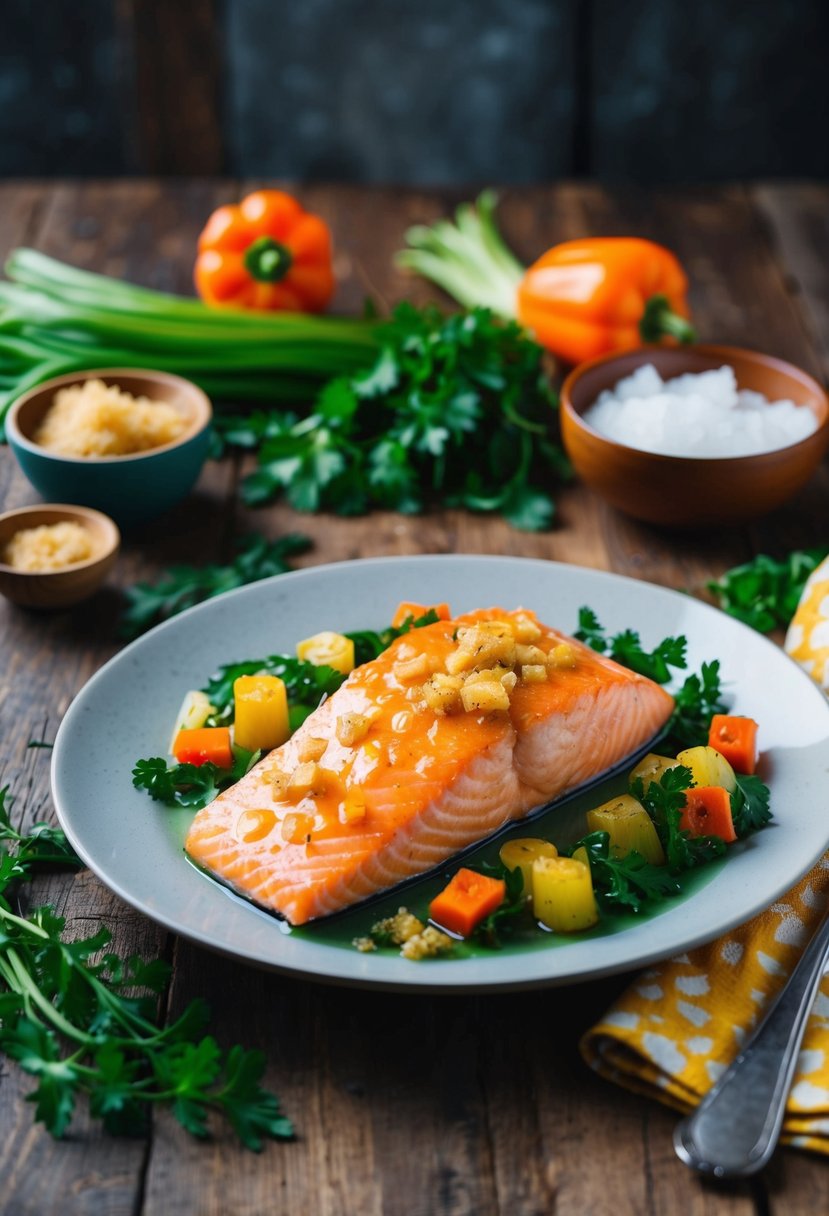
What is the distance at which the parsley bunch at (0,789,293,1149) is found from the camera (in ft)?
6.03

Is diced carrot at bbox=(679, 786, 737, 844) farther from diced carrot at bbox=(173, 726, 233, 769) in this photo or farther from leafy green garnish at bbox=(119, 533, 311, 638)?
leafy green garnish at bbox=(119, 533, 311, 638)

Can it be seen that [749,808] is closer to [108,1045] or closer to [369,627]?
[369,627]

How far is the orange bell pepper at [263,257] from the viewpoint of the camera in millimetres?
4457

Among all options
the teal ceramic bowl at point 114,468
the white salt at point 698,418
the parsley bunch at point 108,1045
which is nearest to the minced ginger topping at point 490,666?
the parsley bunch at point 108,1045

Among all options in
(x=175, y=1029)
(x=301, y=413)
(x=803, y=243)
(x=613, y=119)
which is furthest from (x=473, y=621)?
(x=613, y=119)

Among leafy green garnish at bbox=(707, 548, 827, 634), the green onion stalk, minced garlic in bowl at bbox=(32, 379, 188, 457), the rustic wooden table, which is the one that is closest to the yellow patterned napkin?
the rustic wooden table

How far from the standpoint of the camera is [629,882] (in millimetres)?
2105

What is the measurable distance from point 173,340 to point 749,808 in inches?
98.2

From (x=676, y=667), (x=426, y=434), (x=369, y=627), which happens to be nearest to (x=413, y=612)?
(x=369, y=627)

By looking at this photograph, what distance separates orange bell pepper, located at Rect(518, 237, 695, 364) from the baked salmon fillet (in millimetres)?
1861

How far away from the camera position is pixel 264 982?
83.1 inches

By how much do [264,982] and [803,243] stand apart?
418 centimetres

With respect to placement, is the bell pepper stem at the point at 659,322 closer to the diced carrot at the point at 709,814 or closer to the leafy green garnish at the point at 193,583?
the leafy green garnish at the point at 193,583

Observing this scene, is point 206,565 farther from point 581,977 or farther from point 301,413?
point 581,977
